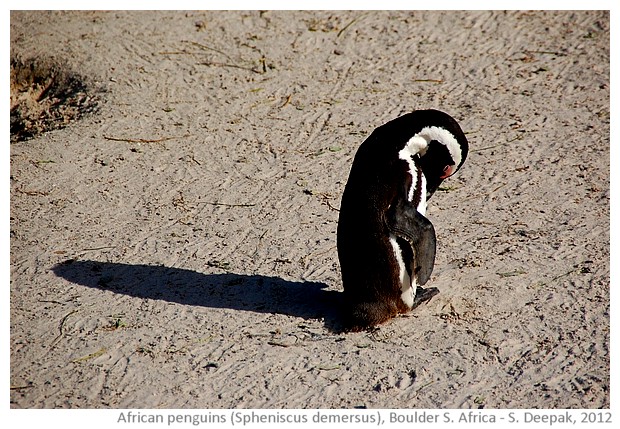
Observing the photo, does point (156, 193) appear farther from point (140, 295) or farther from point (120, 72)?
point (120, 72)

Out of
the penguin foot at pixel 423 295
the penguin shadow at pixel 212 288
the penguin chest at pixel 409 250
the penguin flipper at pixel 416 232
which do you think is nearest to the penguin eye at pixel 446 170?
the penguin chest at pixel 409 250

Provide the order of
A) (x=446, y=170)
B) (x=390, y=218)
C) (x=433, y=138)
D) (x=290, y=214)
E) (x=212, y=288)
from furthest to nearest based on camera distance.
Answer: (x=290, y=214), (x=212, y=288), (x=446, y=170), (x=433, y=138), (x=390, y=218)

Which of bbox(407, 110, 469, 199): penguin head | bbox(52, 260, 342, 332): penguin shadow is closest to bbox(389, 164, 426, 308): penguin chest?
bbox(407, 110, 469, 199): penguin head

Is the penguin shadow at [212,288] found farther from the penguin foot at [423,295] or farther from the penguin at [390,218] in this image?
the penguin foot at [423,295]

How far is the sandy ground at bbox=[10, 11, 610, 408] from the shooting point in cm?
486

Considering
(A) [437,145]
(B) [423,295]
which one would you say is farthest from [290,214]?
(A) [437,145]

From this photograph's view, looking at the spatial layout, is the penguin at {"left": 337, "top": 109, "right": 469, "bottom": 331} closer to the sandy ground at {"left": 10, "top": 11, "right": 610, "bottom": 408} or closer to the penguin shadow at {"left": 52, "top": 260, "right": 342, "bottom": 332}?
the sandy ground at {"left": 10, "top": 11, "right": 610, "bottom": 408}

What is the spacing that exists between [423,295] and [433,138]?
997 mm

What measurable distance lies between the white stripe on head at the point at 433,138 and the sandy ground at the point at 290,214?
0.94 meters

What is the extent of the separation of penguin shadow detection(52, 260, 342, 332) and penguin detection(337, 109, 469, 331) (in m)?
0.33

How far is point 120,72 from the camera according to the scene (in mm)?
8617

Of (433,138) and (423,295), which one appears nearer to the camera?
(433,138)

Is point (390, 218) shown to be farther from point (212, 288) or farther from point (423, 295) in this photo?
point (212, 288)

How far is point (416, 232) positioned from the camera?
4.99 meters
